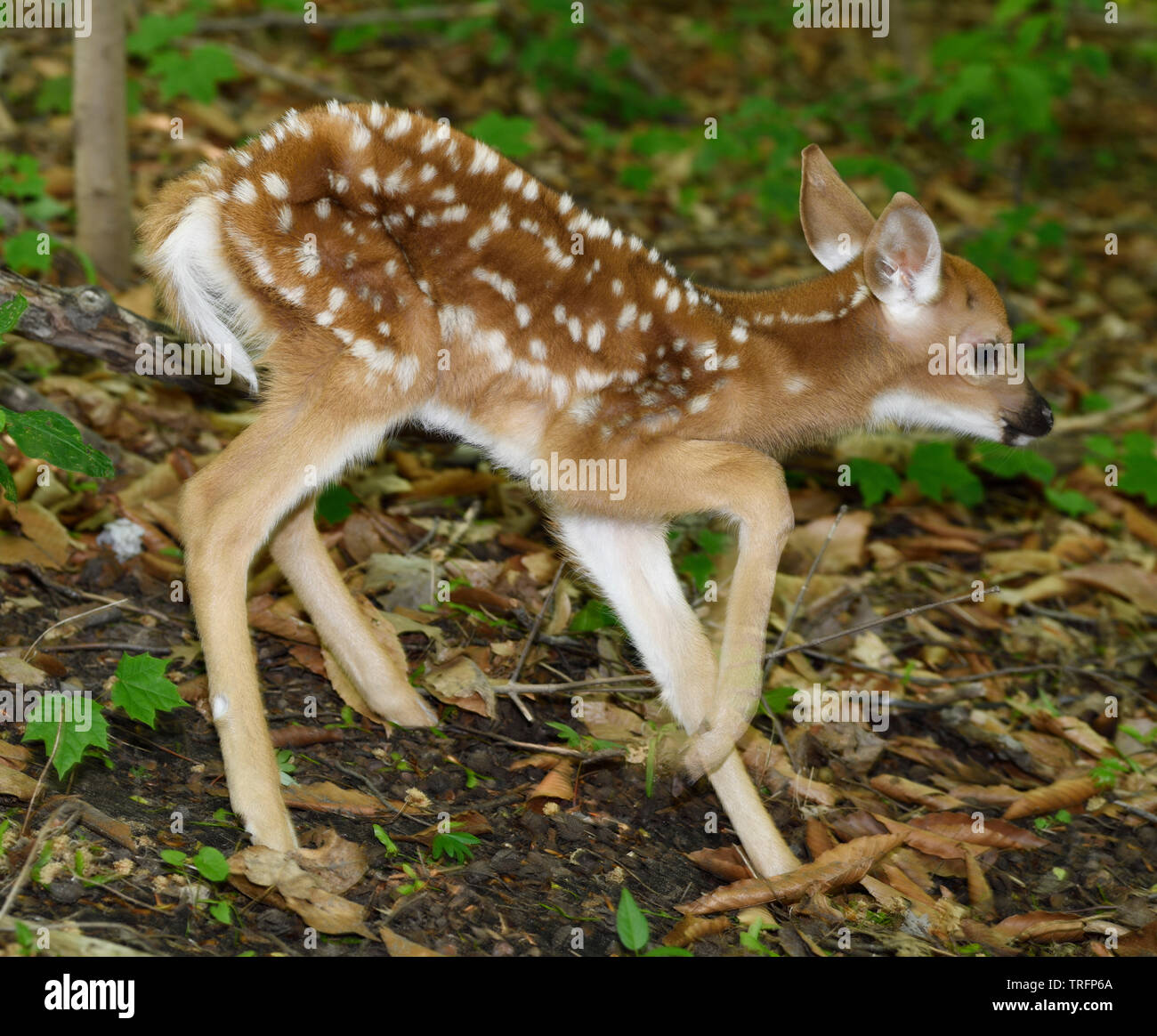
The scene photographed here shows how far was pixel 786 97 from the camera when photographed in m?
10.3

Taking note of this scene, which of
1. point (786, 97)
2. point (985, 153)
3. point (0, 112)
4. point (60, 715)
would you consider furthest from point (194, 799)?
point (786, 97)

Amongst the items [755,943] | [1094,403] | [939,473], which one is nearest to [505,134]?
[939,473]

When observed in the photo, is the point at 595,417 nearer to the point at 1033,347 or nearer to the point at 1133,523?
the point at 1133,523

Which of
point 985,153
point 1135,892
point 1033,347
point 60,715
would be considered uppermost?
point 985,153

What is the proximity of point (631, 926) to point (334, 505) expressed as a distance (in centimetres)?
220

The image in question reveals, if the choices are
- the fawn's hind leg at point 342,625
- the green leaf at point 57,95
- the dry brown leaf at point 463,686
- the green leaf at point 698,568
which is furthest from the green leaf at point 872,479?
the green leaf at point 57,95

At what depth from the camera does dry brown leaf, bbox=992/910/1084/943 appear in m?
3.77

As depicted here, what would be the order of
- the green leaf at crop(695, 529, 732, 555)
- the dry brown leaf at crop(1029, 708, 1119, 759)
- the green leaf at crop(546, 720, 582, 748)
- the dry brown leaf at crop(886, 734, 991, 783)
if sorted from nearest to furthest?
1. the green leaf at crop(546, 720, 582, 748)
2. the dry brown leaf at crop(886, 734, 991, 783)
3. the dry brown leaf at crop(1029, 708, 1119, 759)
4. the green leaf at crop(695, 529, 732, 555)

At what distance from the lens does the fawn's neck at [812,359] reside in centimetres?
432

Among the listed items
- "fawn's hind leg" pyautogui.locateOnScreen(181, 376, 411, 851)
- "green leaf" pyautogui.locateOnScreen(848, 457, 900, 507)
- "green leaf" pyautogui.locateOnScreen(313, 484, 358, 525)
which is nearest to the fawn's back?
"fawn's hind leg" pyautogui.locateOnScreen(181, 376, 411, 851)

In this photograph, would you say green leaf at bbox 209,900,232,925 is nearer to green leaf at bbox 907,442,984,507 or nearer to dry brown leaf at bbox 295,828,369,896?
dry brown leaf at bbox 295,828,369,896

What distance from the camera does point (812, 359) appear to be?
14.4 feet

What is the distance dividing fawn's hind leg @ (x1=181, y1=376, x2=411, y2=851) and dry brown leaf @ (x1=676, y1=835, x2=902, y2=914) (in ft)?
4.18

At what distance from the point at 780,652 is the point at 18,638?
234cm
